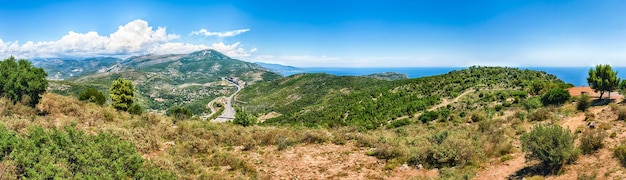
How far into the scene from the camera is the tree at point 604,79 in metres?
26.1

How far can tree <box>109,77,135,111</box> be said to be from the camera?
3459cm

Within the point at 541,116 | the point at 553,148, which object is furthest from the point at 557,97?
the point at 553,148

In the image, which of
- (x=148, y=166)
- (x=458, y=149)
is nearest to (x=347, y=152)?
(x=458, y=149)

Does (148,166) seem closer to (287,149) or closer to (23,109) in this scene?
(287,149)

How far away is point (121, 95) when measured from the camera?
1371 inches

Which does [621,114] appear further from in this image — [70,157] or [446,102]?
[446,102]

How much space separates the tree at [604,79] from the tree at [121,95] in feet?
158

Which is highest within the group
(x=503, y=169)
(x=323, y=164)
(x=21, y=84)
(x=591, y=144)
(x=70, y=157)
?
(x=21, y=84)

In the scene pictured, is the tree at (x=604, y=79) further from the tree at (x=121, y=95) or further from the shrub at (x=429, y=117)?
the tree at (x=121, y=95)

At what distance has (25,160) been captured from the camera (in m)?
7.74

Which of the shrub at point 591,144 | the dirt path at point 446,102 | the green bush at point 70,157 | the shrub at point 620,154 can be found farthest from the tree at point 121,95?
the dirt path at point 446,102

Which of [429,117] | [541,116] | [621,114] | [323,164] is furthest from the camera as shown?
[429,117]

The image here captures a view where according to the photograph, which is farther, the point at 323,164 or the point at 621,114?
the point at 621,114

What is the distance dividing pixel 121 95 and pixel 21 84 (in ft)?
50.0
